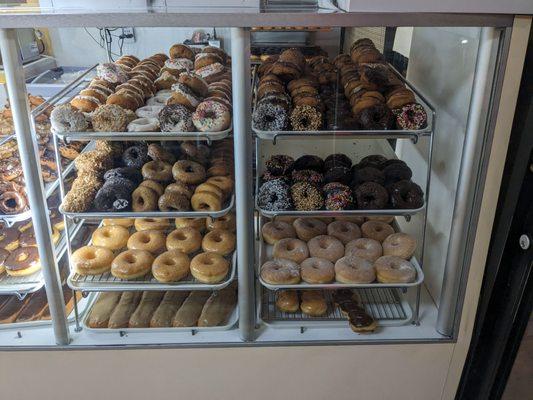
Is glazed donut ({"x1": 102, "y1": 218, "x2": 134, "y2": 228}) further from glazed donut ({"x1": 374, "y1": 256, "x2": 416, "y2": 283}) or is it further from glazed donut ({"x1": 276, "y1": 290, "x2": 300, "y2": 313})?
glazed donut ({"x1": 374, "y1": 256, "x2": 416, "y2": 283})

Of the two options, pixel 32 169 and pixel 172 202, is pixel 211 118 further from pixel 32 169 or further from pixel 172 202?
pixel 32 169

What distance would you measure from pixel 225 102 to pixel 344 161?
1.91 ft

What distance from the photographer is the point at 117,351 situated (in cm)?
183

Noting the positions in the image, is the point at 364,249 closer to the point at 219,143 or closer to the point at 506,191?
the point at 506,191

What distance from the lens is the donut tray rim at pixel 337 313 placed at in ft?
6.29

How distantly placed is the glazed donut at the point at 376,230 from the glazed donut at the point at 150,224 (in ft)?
2.88

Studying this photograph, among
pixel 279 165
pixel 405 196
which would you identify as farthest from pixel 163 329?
pixel 405 196

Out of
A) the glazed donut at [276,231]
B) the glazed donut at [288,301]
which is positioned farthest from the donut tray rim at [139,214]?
the glazed donut at [288,301]

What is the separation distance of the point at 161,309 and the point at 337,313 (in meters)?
0.73

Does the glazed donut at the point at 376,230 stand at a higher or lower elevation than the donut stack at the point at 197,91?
lower

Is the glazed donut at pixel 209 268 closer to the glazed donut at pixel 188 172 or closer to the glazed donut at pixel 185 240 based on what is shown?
the glazed donut at pixel 185 240

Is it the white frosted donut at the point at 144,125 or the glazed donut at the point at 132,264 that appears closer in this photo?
the white frosted donut at the point at 144,125

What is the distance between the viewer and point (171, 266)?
6.14 feet

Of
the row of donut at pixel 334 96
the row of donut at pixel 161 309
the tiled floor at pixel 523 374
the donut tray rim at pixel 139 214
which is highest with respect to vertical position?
the row of donut at pixel 334 96
